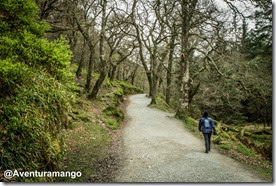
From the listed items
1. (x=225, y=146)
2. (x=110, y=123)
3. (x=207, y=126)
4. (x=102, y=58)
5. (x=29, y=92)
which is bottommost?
(x=225, y=146)

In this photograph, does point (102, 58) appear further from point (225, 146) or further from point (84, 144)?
point (225, 146)

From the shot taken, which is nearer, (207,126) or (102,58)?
(207,126)

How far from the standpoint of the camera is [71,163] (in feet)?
17.8

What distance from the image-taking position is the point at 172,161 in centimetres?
574

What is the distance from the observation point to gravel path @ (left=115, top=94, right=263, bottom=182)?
189 inches

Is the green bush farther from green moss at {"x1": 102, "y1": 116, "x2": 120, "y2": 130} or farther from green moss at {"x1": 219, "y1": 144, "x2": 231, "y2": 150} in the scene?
green moss at {"x1": 219, "y1": 144, "x2": 231, "y2": 150}

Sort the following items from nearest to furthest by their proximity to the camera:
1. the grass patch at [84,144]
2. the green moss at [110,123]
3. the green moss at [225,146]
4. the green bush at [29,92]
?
the green bush at [29,92] → the grass patch at [84,144] → the green moss at [225,146] → the green moss at [110,123]

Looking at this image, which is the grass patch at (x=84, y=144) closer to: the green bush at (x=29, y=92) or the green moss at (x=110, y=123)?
the green moss at (x=110, y=123)

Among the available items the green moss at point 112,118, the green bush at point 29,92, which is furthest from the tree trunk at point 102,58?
the green bush at point 29,92

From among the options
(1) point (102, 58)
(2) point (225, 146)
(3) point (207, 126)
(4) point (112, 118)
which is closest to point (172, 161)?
(3) point (207, 126)

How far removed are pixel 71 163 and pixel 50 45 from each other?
291cm

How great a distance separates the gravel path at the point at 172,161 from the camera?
4.79 m

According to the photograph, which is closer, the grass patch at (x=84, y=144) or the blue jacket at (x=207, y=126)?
the grass patch at (x=84, y=144)

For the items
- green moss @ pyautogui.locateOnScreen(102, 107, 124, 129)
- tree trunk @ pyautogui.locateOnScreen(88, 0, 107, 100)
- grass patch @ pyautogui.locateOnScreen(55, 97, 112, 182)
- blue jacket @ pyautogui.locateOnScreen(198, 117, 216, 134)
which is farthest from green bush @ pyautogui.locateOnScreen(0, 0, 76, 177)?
tree trunk @ pyautogui.locateOnScreen(88, 0, 107, 100)
